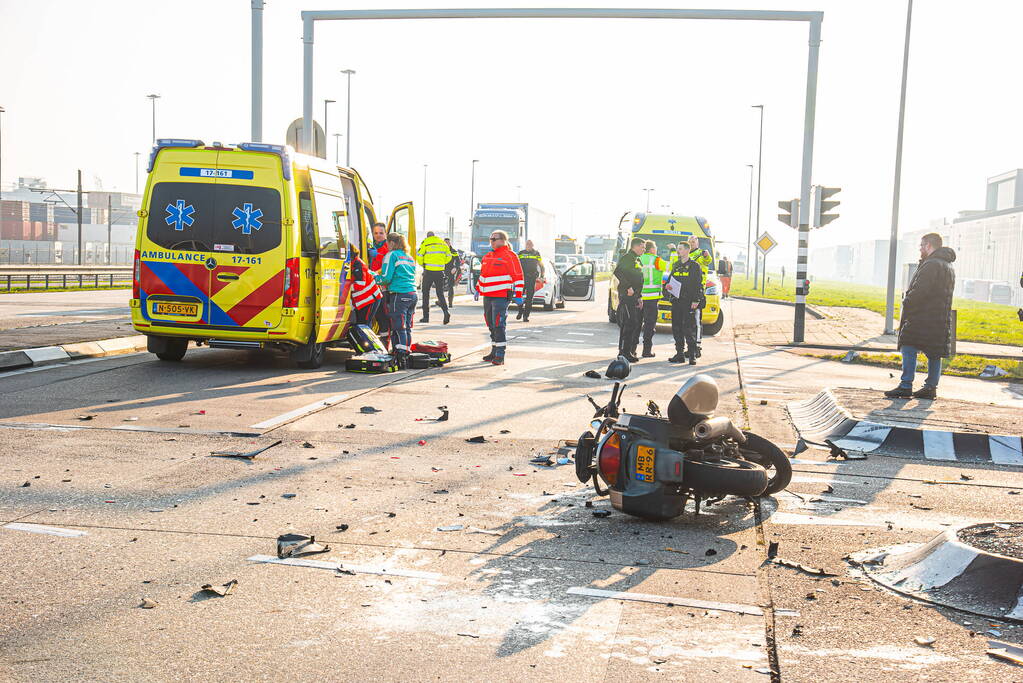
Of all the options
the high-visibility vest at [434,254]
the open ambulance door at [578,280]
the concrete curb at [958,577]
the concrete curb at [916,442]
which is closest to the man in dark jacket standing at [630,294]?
the concrete curb at [916,442]

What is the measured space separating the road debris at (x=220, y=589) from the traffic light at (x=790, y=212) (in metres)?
18.4

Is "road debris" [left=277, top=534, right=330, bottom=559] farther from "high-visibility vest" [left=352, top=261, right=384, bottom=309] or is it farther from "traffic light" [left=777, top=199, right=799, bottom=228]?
"traffic light" [left=777, top=199, right=799, bottom=228]

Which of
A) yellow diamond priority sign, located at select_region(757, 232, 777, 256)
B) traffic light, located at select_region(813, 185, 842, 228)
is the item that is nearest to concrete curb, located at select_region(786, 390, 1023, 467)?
traffic light, located at select_region(813, 185, 842, 228)

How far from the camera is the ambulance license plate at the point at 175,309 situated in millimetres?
12461

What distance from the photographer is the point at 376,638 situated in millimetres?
4012

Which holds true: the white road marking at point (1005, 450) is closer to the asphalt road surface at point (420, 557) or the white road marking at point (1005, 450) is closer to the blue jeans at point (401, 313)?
the asphalt road surface at point (420, 557)

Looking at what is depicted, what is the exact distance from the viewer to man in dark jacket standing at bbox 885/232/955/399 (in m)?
11.9

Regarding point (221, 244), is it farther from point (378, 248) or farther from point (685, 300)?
point (685, 300)

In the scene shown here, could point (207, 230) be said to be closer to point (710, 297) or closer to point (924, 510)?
point (924, 510)

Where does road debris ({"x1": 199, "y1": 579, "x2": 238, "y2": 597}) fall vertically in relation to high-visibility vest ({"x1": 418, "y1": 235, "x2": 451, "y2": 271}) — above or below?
below

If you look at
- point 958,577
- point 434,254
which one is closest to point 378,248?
point 434,254

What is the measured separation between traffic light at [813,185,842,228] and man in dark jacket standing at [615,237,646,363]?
21.4 feet

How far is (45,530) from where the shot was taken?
5426 millimetres

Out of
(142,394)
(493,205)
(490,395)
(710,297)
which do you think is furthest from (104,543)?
(493,205)
